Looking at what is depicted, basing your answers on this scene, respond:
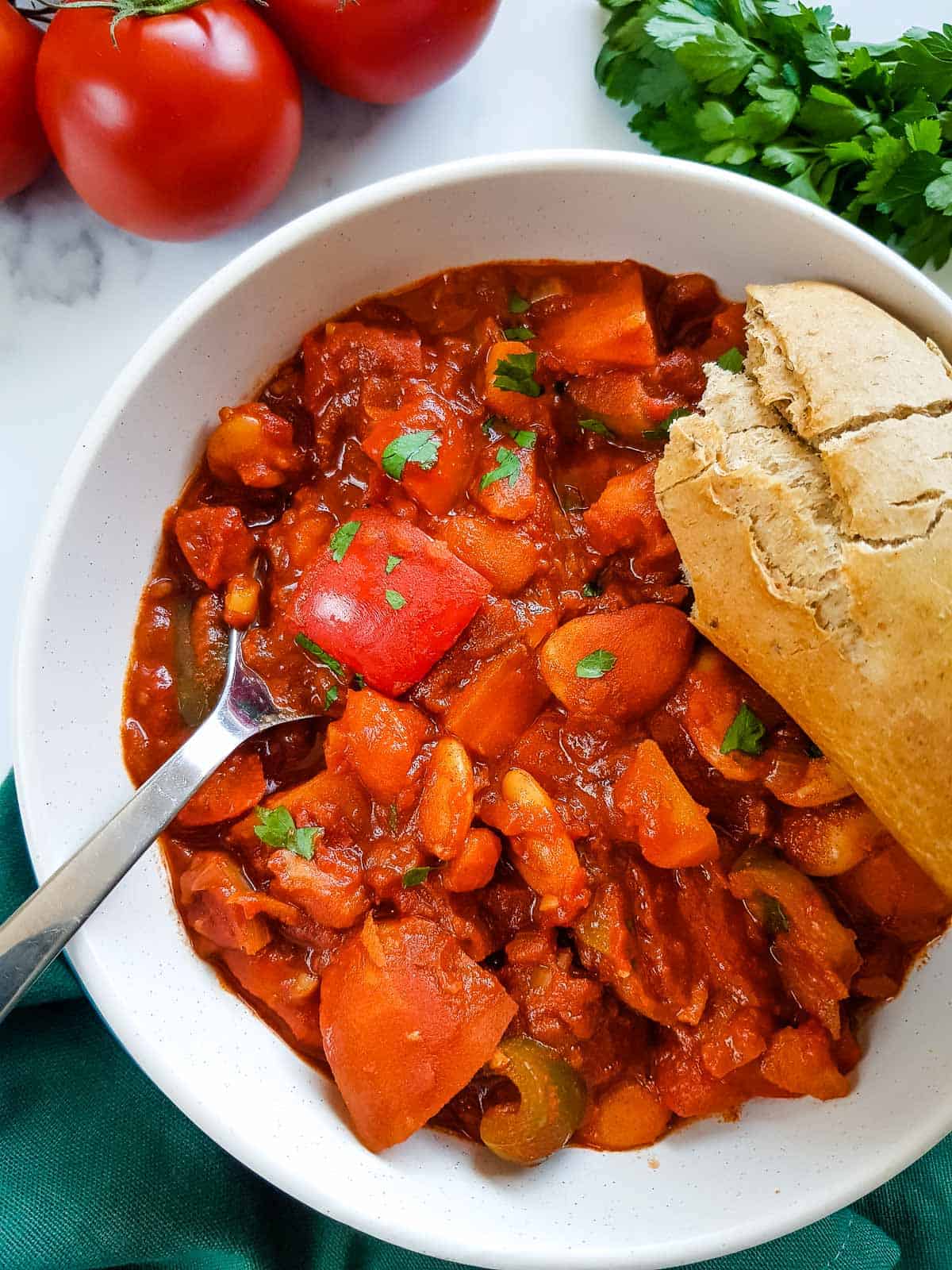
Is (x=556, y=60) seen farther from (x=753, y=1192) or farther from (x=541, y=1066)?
(x=753, y=1192)

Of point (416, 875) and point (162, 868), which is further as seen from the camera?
point (162, 868)

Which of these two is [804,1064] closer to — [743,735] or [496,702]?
[743,735]

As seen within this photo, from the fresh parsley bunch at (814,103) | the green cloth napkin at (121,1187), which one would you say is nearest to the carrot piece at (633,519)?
the fresh parsley bunch at (814,103)

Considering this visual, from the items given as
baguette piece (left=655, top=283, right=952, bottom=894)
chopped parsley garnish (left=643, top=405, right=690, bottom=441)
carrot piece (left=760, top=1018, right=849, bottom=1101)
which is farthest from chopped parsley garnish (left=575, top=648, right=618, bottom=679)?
carrot piece (left=760, top=1018, right=849, bottom=1101)

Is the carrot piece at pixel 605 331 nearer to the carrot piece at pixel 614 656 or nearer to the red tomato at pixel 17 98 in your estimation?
the carrot piece at pixel 614 656

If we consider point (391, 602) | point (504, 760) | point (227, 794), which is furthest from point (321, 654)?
point (504, 760)

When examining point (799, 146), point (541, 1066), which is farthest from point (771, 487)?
point (541, 1066)

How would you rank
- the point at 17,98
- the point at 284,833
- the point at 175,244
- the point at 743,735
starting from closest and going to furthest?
1. the point at 743,735
2. the point at 284,833
3. the point at 17,98
4. the point at 175,244
